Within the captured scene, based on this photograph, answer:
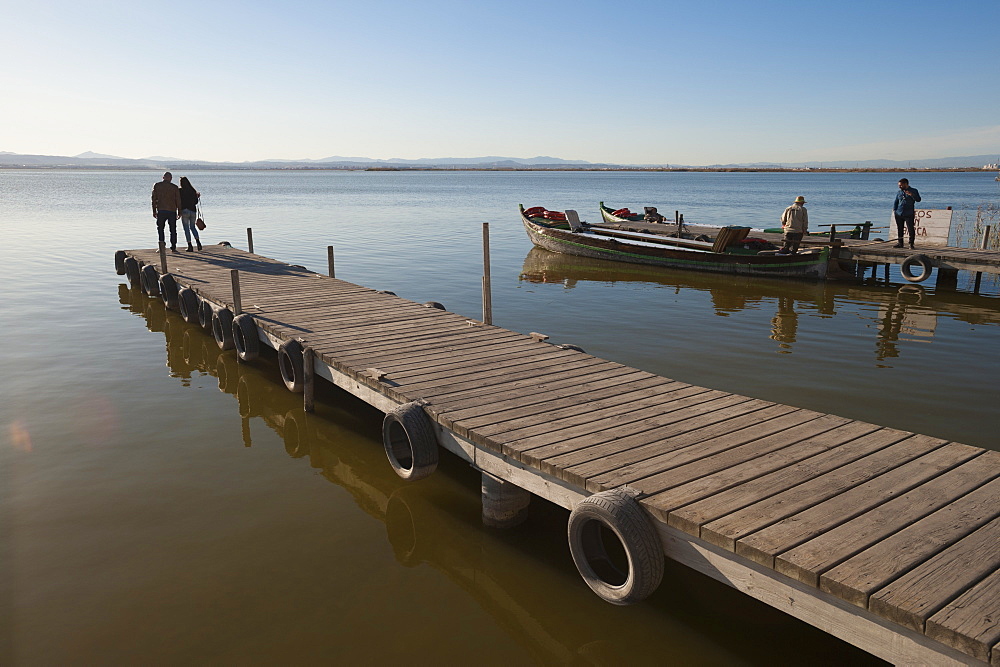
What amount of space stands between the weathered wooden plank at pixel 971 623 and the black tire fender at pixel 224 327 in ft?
34.5

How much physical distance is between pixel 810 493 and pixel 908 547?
2.46 ft

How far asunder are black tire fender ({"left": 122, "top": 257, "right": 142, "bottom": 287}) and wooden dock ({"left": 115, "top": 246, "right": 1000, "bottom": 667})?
11657 millimetres

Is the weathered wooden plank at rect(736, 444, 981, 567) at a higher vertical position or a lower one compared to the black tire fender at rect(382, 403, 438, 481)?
higher

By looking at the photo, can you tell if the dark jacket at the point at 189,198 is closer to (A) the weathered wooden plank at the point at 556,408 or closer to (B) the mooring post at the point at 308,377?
(B) the mooring post at the point at 308,377

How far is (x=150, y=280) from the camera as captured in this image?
16.5 m

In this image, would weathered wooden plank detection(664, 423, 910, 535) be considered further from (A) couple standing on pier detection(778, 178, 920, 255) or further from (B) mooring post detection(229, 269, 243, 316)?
(A) couple standing on pier detection(778, 178, 920, 255)

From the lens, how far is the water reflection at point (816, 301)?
13.6m

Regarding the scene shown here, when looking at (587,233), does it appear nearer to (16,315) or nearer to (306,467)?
(16,315)

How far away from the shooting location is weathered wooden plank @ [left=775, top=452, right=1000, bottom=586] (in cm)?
373

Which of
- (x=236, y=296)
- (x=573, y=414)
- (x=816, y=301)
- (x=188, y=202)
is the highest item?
Answer: (x=188, y=202)

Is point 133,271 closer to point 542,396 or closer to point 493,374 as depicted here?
point 493,374

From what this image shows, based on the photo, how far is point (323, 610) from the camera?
5.07 m

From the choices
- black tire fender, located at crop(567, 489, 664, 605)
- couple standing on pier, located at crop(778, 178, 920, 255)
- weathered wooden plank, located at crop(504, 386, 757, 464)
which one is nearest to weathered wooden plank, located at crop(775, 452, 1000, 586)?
black tire fender, located at crop(567, 489, 664, 605)

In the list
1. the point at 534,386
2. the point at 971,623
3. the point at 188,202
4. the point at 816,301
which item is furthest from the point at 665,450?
the point at 188,202
